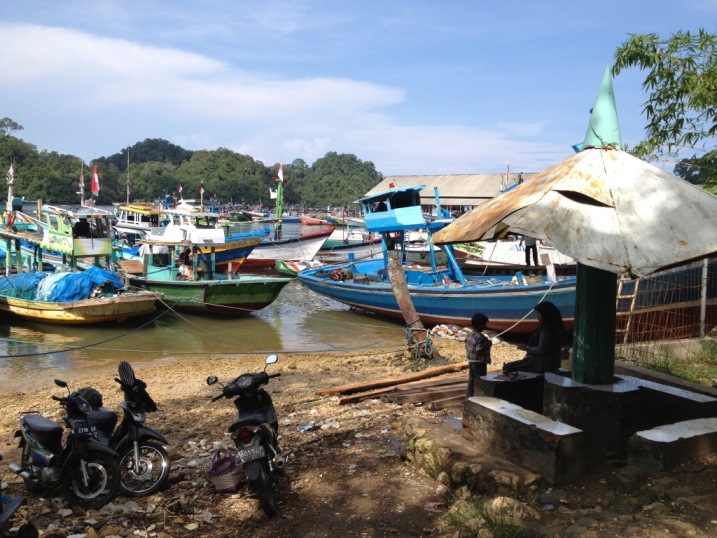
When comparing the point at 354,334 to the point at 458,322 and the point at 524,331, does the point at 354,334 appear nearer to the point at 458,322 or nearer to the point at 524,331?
the point at 458,322

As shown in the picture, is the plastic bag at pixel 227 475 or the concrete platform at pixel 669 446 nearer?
the concrete platform at pixel 669 446

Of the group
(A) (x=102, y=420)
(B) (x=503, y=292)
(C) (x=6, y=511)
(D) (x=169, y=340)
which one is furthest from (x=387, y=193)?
(C) (x=6, y=511)

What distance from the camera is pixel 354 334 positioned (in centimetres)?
1769

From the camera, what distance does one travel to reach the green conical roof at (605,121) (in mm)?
4465

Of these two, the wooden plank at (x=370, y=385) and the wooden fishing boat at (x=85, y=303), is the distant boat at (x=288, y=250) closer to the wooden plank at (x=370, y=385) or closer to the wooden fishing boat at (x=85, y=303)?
the wooden fishing boat at (x=85, y=303)

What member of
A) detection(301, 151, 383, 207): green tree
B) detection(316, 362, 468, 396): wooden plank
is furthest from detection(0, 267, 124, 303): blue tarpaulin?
detection(301, 151, 383, 207): green tree

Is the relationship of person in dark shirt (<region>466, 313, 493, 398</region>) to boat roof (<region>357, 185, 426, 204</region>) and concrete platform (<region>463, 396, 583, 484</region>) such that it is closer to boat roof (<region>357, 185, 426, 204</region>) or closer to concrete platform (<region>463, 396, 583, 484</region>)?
concrete platform (<region>463, 396, 583, 484</region>)

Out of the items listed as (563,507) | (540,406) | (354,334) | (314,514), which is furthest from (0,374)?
(563,507)

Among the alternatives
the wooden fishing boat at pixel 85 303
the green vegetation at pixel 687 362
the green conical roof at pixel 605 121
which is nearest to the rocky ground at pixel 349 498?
the green conical roof at pixel 605 121

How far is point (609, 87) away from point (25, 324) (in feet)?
59.3

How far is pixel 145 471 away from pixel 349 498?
72.2 inches

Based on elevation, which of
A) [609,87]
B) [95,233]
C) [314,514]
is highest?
[609,87]

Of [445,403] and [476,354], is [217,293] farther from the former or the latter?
[476,354]

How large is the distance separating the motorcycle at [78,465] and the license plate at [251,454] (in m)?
1.13
